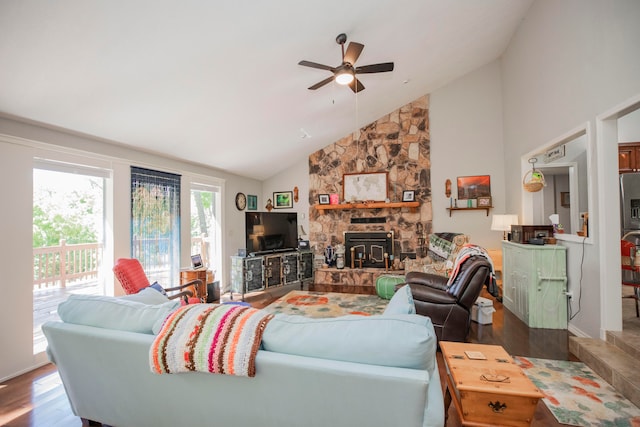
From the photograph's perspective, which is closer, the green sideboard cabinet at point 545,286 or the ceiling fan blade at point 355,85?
the ceiling fan blade at point 355,85

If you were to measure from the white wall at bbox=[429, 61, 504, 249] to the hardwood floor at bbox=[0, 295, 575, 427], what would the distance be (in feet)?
7.84

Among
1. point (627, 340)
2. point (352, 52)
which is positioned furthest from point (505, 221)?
point (352, 52)

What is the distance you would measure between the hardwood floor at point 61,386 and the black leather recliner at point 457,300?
304 mm

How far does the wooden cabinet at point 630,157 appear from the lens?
13.8ft

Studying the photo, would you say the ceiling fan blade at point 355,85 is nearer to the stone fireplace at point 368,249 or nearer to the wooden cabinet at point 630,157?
the stone fireplace at point 368,249

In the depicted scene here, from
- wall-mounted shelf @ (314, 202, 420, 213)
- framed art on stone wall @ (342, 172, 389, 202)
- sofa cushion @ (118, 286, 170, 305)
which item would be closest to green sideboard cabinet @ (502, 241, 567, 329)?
wall-mounted shelf @ (314, 202, 420, 213)

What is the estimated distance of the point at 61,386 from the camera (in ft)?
7.75

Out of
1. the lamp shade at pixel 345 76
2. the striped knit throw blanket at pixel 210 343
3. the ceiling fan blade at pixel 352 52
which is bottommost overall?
the striped knit throw blanket at pixel 210 343

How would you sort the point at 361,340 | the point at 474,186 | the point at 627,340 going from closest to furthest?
the point at 361,340, the point at 627,340, the point at 474,186

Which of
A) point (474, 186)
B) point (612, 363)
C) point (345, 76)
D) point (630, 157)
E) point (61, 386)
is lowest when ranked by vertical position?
point (61, 386)

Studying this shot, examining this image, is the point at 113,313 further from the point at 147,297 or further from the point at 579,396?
the point at 579,396

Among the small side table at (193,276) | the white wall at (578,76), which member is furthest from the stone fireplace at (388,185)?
the small side table at (193,276)

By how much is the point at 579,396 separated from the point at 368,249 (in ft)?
13.5

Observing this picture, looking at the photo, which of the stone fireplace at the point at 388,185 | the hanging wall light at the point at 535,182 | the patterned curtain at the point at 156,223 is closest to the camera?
the patterned curtain at the point at 156,223
